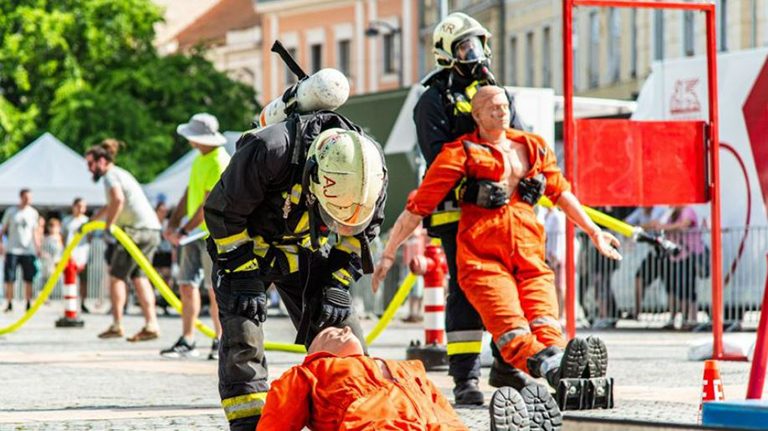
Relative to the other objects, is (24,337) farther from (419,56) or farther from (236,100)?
(419,56)

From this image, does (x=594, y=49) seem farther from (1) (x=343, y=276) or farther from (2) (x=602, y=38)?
(1) (x=343, y=276)

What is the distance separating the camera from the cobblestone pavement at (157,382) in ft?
30.1

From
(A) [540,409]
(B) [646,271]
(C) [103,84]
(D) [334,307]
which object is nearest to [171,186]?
(B) [646,271]

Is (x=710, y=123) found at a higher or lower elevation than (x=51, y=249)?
higher

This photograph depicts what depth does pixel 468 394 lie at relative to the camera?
973 cm

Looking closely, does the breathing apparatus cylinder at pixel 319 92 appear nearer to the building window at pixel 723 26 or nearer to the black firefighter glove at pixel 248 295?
the black firefighter glove at pixel 248 295

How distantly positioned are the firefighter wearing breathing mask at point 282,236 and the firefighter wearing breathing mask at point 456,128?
232 centimetres

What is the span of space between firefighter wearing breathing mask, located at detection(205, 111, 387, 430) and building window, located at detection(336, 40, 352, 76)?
214 ft

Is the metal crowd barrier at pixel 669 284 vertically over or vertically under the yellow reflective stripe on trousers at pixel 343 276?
under

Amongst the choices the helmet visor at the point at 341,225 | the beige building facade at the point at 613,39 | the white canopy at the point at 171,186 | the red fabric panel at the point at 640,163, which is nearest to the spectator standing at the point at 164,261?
the white canopy at the point at 171,186

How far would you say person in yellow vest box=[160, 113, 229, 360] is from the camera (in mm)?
14086

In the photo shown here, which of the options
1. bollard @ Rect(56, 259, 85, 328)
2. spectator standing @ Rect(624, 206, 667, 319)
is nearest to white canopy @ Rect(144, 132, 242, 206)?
bollard @ Rect(56, 259, 85, 328)

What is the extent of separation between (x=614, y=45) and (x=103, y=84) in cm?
1832

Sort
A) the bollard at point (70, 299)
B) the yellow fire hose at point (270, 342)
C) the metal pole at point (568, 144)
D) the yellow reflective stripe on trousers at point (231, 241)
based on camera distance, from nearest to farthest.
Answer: the yellow reflective stripe on trousers at point (231, 241) → the metal pole at point (568, 144) → the yellow fire hose at point (270, 342) → the bollard at point (70, 299)
